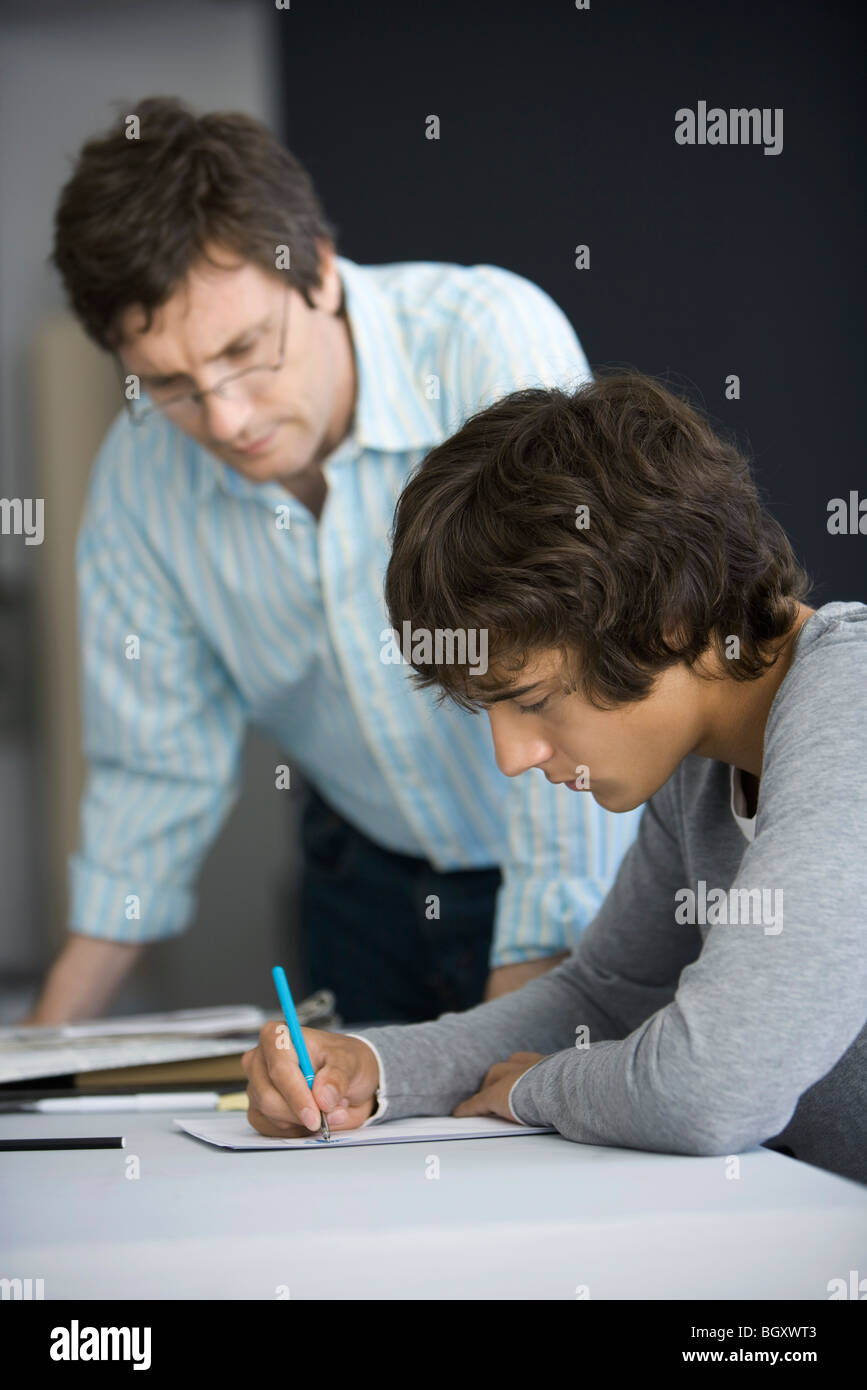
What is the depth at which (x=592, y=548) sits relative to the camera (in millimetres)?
896

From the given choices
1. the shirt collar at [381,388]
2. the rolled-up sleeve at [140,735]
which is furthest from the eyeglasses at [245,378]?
the rolled-up sleeve at [140,735]

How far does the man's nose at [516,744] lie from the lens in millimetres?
947

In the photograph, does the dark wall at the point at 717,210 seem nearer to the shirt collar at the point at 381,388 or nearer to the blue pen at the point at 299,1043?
the shirt collar at the point at 381,388

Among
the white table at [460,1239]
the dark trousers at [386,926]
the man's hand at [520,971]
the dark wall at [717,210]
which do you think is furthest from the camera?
the dark wall at [717,210]

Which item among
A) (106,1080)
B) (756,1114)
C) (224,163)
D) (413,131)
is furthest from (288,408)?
(413,131)

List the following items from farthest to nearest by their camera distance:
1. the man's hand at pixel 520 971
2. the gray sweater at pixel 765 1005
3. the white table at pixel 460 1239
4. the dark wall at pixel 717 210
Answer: the dark wall at pixel 717 210
the man's hand at pixel 520 971
the gray sweater at pixel 765 1005
the white table at pixel 460 1239

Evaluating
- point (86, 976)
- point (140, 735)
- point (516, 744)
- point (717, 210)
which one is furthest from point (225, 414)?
point (717, 210)

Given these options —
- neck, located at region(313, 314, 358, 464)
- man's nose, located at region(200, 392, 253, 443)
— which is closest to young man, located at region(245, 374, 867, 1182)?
man's nose, located at region(200, 392, 253, 443)

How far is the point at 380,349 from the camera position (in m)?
1.50

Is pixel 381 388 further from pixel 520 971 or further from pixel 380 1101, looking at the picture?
pixel 380 1101

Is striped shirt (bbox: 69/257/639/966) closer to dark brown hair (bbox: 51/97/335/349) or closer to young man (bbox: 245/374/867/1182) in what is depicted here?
dark brown hair (bbox: 51/97/335/349)

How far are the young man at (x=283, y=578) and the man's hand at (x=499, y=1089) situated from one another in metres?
0.25

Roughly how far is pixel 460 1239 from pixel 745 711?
0.45 metres

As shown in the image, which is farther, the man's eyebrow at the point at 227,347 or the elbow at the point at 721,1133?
the man's eyebrow at the point at 227,347
